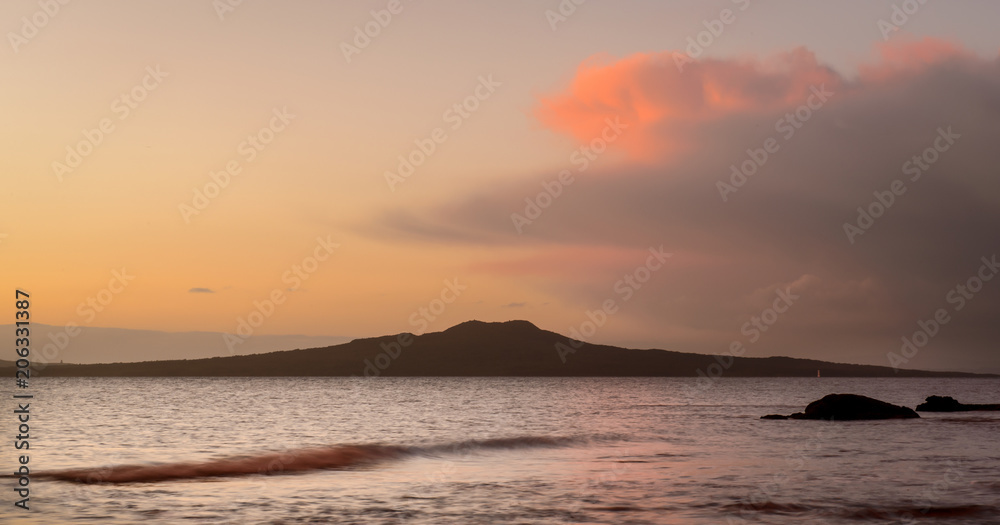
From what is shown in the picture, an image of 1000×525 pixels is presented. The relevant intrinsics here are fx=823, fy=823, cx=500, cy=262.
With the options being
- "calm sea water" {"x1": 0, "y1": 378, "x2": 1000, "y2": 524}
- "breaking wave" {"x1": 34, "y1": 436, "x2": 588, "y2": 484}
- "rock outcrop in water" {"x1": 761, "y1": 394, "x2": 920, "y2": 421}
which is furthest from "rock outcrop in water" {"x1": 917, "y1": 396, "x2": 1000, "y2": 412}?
"breaking wave" {"x1": 34, "y1": 436, "x2": 588, "y2": 484}

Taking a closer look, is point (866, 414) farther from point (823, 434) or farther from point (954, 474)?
point (954, 474)

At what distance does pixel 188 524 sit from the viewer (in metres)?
23.2

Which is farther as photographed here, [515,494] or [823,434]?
[823,434]

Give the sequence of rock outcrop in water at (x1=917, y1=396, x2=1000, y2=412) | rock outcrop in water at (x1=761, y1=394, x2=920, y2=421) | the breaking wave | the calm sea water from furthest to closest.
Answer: rock outcrop in water at (x1=917, y1=396, x2=1000, y2=412) → rock outcrop in water at (x1=761, y1=394, x2=920, y2=421) → the breaking wave → the calm sea water

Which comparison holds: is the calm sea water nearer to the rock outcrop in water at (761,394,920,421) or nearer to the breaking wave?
the breaking wave

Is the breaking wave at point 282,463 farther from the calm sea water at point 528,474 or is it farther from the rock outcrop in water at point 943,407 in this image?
the rock outcrop in water at point 943,407

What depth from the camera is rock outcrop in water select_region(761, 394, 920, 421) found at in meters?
75.7

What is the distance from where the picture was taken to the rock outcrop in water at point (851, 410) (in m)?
75.7

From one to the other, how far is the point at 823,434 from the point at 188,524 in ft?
157

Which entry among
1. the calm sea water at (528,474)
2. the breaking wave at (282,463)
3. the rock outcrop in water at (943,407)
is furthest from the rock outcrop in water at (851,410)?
the breaking wave at (282,463)

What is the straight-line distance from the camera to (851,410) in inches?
3000

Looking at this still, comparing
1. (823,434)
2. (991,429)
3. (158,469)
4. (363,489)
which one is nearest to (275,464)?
(158,469)

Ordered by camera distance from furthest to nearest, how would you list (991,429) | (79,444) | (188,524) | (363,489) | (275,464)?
(991,429)
(79,444)
(275,464)
(363,489)
(188,524)

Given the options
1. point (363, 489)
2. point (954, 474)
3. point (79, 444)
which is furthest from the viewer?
point (79, 444)
